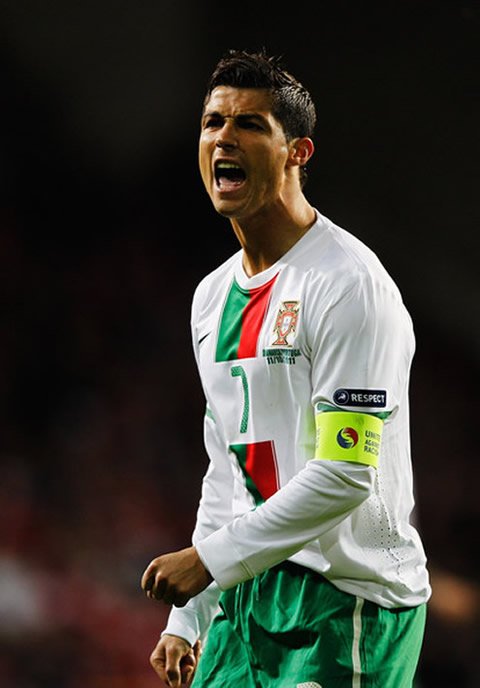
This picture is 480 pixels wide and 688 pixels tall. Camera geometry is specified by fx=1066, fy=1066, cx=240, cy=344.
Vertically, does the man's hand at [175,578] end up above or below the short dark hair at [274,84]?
below

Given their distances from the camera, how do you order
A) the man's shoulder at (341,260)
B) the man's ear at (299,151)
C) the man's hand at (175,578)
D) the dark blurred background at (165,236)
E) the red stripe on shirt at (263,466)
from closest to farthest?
the man's hand at (175,578), the man's shoulder at (341,260), the red stripe on shirt at (263,466), the man's ear at (299,151), the dark blurred background at (165,236)

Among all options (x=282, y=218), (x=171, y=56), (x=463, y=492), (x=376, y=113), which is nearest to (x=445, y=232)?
(x=376, y=113)

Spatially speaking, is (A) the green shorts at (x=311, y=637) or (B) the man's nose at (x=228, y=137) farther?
(B) the man's nose at (x=228, y=137)

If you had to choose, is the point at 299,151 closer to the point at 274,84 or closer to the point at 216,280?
the point at 274,84

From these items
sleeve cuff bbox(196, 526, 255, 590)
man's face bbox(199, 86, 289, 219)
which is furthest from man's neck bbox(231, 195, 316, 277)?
sleeve cuff bbox(196, 526, 255, 590)

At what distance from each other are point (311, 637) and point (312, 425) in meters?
0.44

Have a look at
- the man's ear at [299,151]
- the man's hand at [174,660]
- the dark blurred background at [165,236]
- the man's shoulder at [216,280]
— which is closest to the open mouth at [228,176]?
the man's ear at [299,151]

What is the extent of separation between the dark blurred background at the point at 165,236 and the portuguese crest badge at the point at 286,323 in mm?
3826

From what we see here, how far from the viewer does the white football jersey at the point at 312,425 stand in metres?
2.08

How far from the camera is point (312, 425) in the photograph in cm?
222

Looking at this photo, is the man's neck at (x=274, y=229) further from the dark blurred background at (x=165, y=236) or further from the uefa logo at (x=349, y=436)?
the dark blurred background at (x=165, y=236)

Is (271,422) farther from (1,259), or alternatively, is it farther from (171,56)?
(171,56)

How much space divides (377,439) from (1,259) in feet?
16.1

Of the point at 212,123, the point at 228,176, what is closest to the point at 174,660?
the point at 228,176
